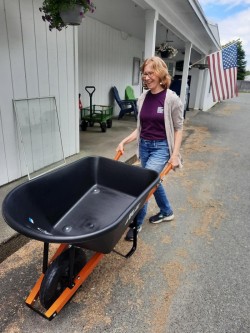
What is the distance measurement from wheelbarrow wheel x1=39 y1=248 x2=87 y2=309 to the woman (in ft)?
2.77

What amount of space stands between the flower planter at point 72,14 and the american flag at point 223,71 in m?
4.61

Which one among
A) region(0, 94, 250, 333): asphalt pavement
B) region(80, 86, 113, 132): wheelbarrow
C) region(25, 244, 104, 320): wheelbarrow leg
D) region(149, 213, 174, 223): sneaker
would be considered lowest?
region(0, 94, 250, 333): asphalt pavement

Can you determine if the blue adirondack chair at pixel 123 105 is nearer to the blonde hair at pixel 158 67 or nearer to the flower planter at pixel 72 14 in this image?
the flower planter at pixel 72 14

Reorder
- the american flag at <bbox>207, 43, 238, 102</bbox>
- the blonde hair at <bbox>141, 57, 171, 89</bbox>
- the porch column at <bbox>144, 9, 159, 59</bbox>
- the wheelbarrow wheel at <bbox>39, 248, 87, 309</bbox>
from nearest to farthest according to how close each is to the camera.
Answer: the wheelbarrow wheel at <bbox>39, 248, 87, 309</bbox>, the blonde hair at <bbox>141, 57, 171, 89</bbox>, the porch column at <bbox>144, 9, 159, 59</bbox>, the american flag at <bbox>207, 43, 238, 102</bbox>

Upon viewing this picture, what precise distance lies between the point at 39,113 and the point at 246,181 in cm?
316

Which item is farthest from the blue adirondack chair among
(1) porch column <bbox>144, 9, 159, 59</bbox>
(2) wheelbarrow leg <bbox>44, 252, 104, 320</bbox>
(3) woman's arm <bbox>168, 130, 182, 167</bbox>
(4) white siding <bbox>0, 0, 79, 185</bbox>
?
(2) wheelbarrow leg <bbox>44, 252, 104, 320</bbox>

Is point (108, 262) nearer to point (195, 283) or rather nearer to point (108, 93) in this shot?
point (195, 283)

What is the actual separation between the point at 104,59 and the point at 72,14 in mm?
4771

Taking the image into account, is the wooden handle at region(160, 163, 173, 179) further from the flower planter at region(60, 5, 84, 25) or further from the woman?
the flower planter at region(60, 5, 84, 25)

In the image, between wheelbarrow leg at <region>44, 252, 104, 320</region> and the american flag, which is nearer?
wheelbarrow leg at <region>44, 252, 104, 320</region>

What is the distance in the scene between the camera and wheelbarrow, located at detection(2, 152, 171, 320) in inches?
52.2

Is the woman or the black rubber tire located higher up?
the woman

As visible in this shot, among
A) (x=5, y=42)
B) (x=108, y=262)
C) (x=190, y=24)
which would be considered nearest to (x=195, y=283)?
(x=108, y=262)

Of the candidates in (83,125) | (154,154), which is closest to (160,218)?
(154,154)
